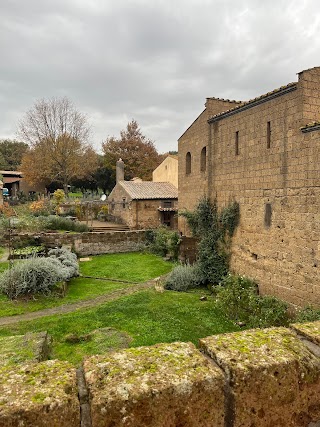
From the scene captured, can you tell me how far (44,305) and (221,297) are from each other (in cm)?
572

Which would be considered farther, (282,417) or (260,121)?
(260,121)

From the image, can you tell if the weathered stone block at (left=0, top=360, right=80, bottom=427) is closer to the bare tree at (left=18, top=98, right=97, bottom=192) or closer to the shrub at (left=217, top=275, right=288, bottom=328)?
the shrub at (left=217, top=275, right=288, bottom=328)

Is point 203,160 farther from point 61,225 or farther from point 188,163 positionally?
point 61,225

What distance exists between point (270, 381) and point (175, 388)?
0.56m

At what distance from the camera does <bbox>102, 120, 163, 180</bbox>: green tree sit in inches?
1778

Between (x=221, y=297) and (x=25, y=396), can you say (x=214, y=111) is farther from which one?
(x=25, y=396)

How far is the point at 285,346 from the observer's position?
1.94 metres

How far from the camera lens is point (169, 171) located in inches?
1172

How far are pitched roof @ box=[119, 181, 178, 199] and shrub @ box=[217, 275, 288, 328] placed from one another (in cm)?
1619

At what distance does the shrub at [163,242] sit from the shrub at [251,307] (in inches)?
270

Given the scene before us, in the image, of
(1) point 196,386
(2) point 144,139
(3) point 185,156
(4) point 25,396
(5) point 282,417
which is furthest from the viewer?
(2) point 144,139

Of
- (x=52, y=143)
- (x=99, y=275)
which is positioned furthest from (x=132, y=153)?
(x=99, y=275)

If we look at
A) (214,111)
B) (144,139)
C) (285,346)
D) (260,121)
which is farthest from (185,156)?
(144,139)

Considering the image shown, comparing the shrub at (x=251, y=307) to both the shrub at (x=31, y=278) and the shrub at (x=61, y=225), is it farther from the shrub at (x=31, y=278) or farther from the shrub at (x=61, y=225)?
the shrub at (x=61, y=225)
